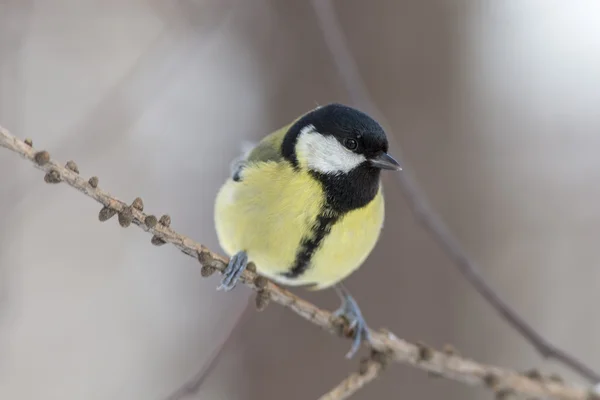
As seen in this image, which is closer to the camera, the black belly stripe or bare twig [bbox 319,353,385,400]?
bare twig [bbox 319,353,385,400]

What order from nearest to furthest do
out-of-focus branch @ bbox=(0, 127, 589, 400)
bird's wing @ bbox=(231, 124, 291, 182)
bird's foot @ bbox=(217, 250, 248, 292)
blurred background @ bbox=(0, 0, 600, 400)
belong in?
out-of-focus branch @ bbox=(0, 127, 589, 400) → bird's foot @ bbox=(217, 250, 248, 292) → bird's wing @ bbox=(231, 124, 291, 182) → blurred background @ bbox=(0, 0, 600, 400)

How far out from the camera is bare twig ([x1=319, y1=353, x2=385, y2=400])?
74 cm

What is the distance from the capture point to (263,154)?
1.04m

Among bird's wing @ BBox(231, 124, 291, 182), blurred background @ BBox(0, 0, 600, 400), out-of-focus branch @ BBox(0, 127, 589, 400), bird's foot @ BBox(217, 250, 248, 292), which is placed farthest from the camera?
blurred background @ BBox(0, 0, 600, 400)

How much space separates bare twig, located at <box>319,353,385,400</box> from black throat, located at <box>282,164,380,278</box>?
0.19 metres

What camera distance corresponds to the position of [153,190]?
7.52 feet

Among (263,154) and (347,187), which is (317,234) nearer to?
(347,187)

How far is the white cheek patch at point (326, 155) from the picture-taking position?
93 centimetres

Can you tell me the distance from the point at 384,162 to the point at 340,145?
3.1 inches

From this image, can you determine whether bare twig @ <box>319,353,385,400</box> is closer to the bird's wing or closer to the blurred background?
the bird's wing

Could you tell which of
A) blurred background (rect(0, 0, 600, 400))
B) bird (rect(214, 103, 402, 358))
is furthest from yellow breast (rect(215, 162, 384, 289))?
blurred background (rect(0, 0, 600, 400))

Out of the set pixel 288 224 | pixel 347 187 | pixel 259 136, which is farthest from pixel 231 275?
pixel 259 136

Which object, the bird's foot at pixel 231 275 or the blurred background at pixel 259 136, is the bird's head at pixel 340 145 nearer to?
the bird's foot at pixel 231 275

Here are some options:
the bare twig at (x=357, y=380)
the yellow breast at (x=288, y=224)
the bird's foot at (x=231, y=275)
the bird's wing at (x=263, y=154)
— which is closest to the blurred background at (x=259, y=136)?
the bird's wing at (x=263, y=154)
